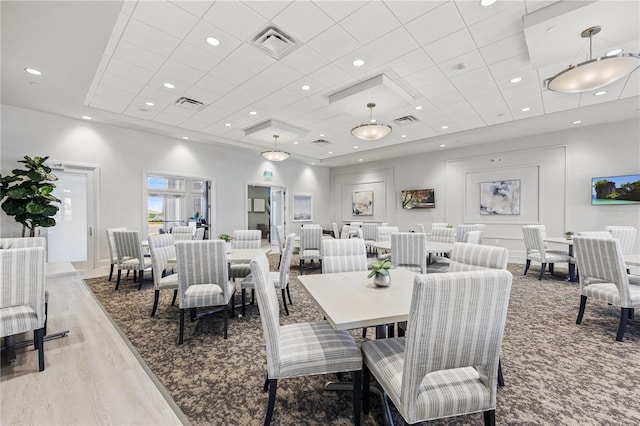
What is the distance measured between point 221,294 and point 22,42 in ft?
12.1

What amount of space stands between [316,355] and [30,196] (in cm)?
610

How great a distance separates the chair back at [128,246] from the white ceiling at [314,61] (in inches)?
95.2

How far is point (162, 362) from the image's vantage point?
237 cm

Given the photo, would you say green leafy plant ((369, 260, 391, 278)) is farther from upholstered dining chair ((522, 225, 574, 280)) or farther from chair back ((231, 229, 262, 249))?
upholstered dining chair ((522, 225, 574, 280))

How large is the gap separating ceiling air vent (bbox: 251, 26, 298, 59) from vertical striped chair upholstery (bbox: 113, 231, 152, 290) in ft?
11.3

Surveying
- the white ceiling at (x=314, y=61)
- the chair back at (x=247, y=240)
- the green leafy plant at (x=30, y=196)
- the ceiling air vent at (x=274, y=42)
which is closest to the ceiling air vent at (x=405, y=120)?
the white ceiling at (x=314, y=61)

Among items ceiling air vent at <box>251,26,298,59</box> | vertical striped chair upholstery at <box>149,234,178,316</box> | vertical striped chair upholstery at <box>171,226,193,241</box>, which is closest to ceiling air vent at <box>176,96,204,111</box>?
ceiling air vent at <box>251,26,298,59</box>

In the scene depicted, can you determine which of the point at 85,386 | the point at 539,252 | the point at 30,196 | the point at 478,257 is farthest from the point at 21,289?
the point at 539,252

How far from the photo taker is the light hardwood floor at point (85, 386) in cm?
173

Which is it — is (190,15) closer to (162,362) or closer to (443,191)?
(162,362)

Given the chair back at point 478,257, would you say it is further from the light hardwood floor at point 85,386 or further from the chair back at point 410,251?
the light hardwood floor at point 85,386

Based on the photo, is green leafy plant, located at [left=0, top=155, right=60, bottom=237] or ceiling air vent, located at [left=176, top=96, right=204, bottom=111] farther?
ceiling air vent, located at [left=176, top=96, right=204, bottom=111]

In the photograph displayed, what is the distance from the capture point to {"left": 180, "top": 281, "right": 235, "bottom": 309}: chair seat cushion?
108 inches

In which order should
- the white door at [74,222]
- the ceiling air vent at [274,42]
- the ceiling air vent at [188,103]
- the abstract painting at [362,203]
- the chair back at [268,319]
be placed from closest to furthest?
the chair back at [268,319]
the ceiling air vent at [274,42]
the ceiling air vent at [188,103]
the white door at [74,222]
the abstract painting at [362,203]
